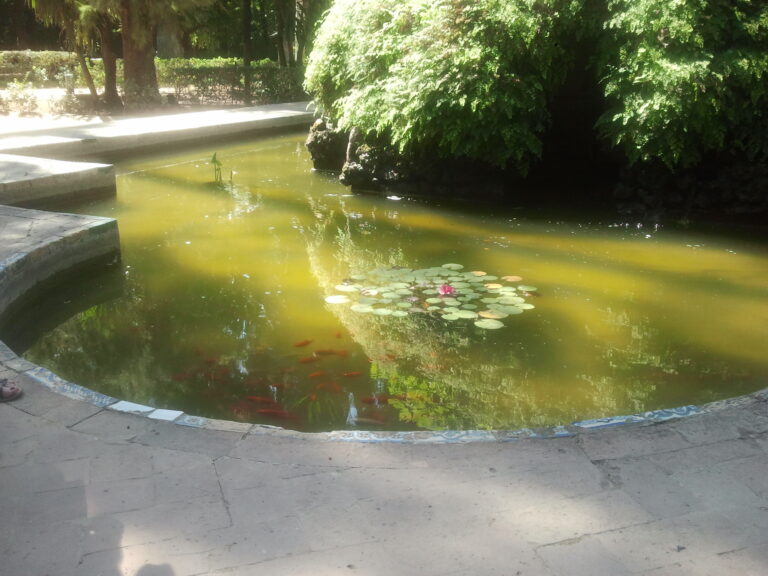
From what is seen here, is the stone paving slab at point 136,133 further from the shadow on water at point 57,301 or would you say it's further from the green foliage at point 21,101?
the shadow on water at point 57,301

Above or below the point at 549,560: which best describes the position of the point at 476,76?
above

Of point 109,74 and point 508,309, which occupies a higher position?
point 109,74

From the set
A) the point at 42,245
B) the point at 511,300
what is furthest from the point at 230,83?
the point at 511,300

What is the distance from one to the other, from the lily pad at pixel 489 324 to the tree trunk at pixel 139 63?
568 inches

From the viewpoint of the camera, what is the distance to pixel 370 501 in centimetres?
261

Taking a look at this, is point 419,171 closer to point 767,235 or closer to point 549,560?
point 767,235

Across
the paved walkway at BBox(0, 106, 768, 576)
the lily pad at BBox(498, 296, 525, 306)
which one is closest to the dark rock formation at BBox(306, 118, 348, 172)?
the lily pad at BBox(498, 296, 525, 306)

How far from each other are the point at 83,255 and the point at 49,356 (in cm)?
166

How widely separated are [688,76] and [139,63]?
1399cm

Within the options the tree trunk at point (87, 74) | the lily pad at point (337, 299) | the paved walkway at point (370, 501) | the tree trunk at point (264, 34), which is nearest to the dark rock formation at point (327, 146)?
the lily pad at point (337, 299)

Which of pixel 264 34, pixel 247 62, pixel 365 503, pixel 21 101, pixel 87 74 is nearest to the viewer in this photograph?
pixel 365 503

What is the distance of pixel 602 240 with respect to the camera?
25.0 ft

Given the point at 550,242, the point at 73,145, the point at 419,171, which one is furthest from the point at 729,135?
the point at 73,145

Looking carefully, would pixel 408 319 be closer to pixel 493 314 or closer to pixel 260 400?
pixel 493 314
